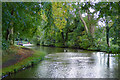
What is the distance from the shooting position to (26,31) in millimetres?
17812

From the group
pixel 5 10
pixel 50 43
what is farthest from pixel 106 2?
pixel 50 43

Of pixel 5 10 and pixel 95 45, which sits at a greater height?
pixel 5 10

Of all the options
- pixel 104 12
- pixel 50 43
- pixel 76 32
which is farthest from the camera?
pixel 50 43

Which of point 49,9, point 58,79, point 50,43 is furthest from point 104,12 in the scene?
point 50,43

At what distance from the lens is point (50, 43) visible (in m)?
44.0

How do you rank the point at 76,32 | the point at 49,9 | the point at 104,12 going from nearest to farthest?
the point at 104,12
the point at 49,9
the point at 76,32

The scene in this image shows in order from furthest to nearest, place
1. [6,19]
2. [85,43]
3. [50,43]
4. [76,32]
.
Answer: [50,43] < [76,32] < [85,43] < [6,19]

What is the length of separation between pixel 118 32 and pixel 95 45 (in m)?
22.0

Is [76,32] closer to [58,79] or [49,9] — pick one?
[58,79]

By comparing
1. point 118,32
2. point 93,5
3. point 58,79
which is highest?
point 93,5

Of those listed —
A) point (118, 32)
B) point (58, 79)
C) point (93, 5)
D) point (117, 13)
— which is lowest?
point (58, 79)

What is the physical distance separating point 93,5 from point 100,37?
20.8 m

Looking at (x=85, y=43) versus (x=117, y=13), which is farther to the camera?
(x=85, y=43)

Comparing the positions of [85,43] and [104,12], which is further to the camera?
[85,43]
